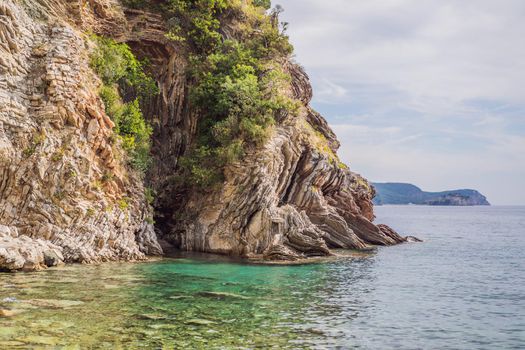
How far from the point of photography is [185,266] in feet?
95.0

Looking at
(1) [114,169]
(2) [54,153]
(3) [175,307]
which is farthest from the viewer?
(1) [114,169]

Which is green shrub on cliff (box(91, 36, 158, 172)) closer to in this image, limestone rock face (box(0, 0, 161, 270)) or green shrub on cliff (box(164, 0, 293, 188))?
limestone rock face (box(0, 0, 161, 270))

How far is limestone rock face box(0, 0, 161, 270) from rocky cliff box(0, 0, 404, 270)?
6 centimetres

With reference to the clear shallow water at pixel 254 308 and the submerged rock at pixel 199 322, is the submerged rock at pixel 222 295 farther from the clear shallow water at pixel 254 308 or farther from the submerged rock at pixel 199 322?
the submerged rock at pixel 199 322

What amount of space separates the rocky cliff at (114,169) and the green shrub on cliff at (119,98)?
883 millimetres

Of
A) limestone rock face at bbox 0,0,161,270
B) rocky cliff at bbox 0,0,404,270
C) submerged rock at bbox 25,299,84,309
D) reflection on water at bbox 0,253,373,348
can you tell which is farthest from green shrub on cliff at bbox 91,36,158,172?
submerged rock at bbox 25,299,84,309

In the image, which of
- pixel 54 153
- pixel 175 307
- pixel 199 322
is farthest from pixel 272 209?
pixel 199 322

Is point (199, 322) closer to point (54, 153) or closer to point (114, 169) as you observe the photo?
point (54, 153)

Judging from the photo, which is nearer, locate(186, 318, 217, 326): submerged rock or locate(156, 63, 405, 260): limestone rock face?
locate(186, 318, 217, 326): submerged rock

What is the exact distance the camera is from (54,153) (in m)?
27.7

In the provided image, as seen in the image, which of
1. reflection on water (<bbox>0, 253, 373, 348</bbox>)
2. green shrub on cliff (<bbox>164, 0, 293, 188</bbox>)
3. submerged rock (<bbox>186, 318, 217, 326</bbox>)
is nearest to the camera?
reflection on water (<bbox>0, 253, 373, 348</bbox>)

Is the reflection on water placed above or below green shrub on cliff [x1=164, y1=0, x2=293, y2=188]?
below

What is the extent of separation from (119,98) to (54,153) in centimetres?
949

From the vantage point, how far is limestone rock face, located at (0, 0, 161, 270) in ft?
87.1
